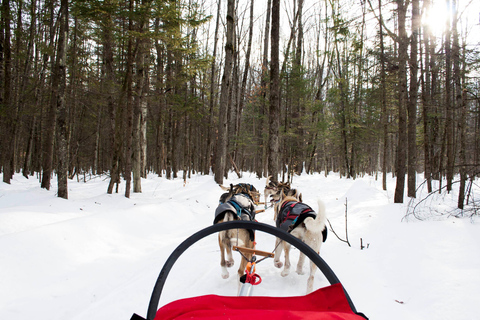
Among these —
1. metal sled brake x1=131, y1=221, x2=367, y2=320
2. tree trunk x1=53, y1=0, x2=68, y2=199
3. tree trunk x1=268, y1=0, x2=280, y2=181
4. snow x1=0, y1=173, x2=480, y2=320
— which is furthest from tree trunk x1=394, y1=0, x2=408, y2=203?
tree trunk x1=53, y1=0, x2=68, y2=199

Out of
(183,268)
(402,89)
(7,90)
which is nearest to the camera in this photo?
(183,268)

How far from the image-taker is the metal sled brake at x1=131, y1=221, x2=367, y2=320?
138cm

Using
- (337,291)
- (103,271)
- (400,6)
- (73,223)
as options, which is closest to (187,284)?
(103,271)

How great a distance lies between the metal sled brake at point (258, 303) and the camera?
4.53 ft

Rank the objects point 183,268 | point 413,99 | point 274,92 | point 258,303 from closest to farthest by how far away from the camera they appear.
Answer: point 258,303 < point 183,268 < point 413,99 < point 274,92

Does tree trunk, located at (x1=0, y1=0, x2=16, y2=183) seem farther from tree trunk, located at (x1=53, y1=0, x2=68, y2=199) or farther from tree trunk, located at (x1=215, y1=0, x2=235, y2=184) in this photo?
tree trunk, located at (x1=215, y1=0, x2=235, y2=184)

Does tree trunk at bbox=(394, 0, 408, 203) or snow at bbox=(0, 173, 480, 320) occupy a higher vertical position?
tree trunk at bbox=(394, 0, 408, 203)

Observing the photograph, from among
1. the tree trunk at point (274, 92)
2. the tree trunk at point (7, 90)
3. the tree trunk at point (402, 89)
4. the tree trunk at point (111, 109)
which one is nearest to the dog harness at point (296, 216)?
the tree trunk at point (402, 89)

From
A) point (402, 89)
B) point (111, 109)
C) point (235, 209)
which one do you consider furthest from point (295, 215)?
point (111, 109)

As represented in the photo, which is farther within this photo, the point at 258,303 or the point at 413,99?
the point at 413,99

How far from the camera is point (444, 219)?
546cm

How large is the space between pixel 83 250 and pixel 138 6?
8.09 meters

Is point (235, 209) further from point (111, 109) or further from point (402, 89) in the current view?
point (111, 109)

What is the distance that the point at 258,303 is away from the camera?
A: 1.73 metres
